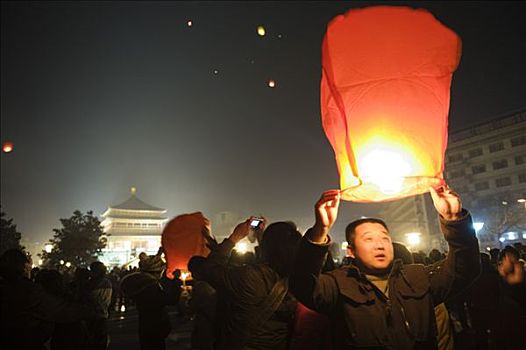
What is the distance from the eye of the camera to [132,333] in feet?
40.4

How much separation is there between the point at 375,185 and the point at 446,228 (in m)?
0.68

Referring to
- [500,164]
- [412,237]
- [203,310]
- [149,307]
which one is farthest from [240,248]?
[500,164]

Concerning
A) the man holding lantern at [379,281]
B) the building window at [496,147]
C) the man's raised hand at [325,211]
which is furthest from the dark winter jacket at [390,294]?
the building window at [496,147]

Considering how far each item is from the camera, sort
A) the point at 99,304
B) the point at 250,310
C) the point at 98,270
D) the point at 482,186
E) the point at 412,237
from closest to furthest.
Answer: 1. the point at 250,310
2. the point at 99,304
3. the point at 98,270
4. the point at 412,237
5. the point at 482,186

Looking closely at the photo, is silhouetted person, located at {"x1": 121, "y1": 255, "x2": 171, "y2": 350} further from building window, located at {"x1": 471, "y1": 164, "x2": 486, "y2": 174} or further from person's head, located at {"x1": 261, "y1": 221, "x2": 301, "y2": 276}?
building window, located at {"x1": 471, "y1": 164, "x2": 486, "y2": 174}

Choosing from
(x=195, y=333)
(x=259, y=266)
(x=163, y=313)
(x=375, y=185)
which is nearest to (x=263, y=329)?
(x=259, y=266)

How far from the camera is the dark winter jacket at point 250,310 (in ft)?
10.1

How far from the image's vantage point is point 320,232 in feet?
7.49

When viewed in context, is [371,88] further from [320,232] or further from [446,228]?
[446,228]

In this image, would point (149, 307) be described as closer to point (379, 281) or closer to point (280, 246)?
point (280, 246)

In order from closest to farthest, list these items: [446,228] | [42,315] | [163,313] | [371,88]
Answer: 1. [371,88]
2. [446,228]
3. [42,315]
4. [163,313]

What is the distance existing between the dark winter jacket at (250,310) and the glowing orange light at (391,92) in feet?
4.25

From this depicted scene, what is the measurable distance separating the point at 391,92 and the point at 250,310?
81.9 inches

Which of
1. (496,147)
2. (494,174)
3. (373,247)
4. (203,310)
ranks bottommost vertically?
(203,310)
